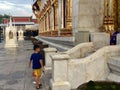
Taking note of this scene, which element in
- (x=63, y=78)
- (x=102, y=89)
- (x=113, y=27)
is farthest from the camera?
(x=113, y=27)

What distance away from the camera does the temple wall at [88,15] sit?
12.8 m

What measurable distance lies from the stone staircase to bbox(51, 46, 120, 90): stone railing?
0.21 metres

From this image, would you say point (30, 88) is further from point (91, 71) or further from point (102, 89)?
point (102, 89)

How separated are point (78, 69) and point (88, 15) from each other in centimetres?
494

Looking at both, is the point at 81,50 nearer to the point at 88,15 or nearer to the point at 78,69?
the point at 88,15

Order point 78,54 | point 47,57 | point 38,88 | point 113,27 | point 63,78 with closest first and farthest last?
point 63,78
point 38,88
point 78,54
point 47,57
point 113,27

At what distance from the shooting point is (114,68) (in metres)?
8.19

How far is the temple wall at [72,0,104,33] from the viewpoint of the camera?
12820 millimetres

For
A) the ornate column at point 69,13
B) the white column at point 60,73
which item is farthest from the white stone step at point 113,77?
the ornate column at point 69,13

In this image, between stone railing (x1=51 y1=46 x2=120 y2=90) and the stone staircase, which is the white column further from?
the stone staircase

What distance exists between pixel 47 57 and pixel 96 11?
117 inches

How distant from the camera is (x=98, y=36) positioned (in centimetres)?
1160

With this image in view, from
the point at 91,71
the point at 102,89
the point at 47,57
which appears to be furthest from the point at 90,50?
the point at 102,89

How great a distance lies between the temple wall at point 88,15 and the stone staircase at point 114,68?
15.2 feet
